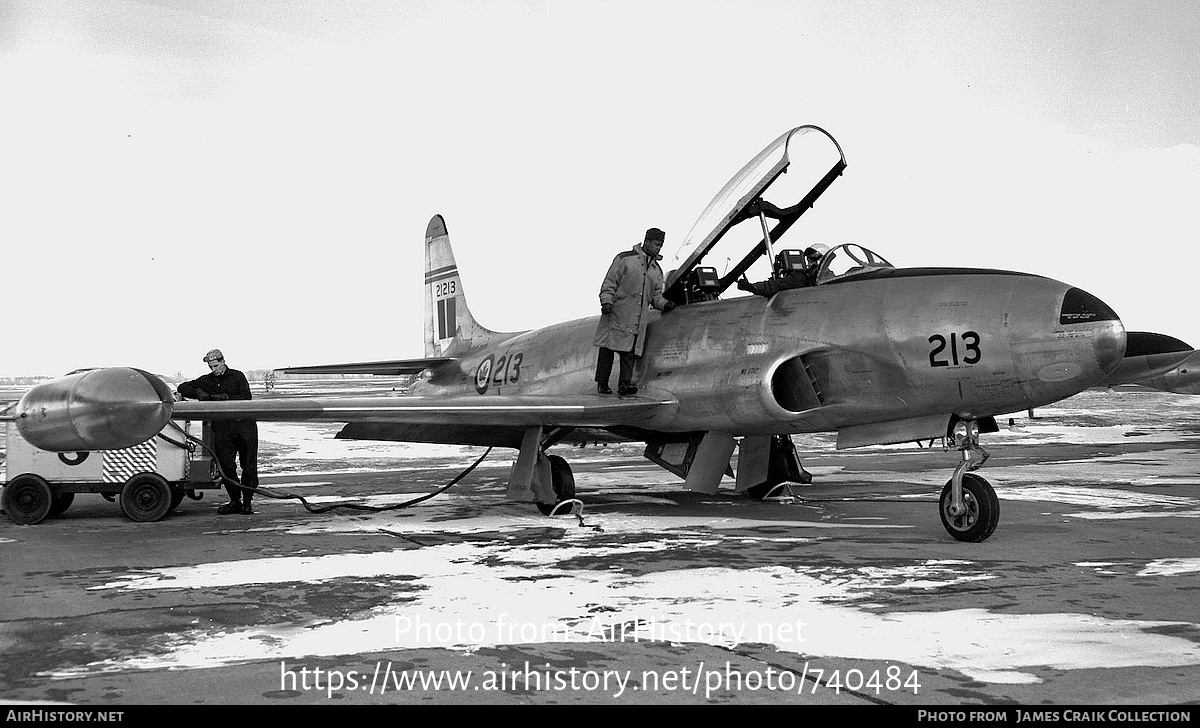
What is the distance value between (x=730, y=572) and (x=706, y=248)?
171 inches

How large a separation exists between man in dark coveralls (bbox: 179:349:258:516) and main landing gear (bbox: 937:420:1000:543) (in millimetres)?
6458

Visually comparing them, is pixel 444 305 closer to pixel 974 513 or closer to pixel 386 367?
pixel 386 367

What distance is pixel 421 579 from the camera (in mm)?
6133

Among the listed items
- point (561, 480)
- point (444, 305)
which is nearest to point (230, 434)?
point (561, 480)

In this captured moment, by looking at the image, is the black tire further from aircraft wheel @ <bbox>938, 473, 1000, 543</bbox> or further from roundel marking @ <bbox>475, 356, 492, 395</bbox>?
aircraft wheel @ <bbox>938, 473, 1000, 543</bbox>

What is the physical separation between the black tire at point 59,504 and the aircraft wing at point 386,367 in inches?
175

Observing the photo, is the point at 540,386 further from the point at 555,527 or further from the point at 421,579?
the point at 421,579

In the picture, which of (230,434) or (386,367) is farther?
(386,367)

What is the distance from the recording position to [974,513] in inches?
286

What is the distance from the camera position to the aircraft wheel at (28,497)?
9414 mm

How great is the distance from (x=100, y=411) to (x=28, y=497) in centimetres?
420

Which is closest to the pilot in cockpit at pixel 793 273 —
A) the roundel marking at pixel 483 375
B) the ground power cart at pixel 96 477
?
the roundel marking at pixel 483 375

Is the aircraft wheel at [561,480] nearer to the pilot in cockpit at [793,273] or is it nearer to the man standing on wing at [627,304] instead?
the man standing on wing at [627,304]

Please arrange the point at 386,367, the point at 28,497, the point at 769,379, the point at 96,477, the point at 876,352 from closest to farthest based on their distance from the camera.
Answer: the point at 876,352 < the point at 769,379 < the point at 28,497 < the point at 96,477 < the point at 386,367
